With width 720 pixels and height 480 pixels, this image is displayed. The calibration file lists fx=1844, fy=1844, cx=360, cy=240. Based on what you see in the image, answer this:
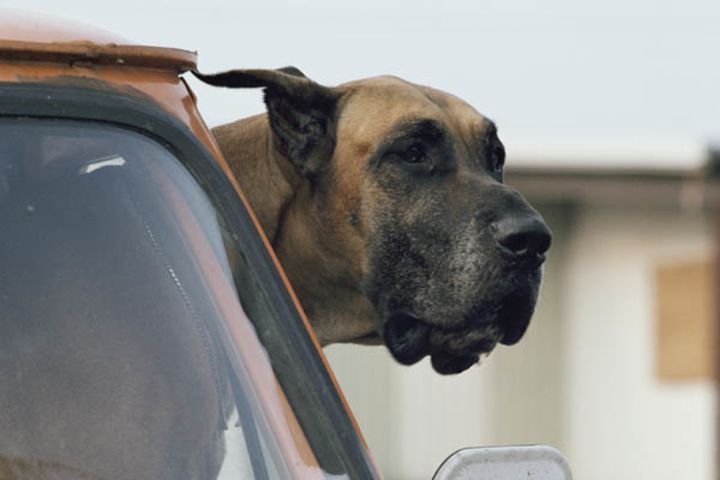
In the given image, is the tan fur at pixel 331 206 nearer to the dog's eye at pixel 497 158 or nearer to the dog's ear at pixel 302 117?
the dog's ear at pixel 302 117

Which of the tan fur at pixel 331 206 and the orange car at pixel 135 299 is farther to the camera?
the tan fur at pixel 331 206

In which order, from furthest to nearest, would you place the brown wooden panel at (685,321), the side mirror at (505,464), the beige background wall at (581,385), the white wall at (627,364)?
the beige background wall at (581,385) < the white wall at (627,364) < the brown wooden panel at (685,321) < the side mirror at (505,464)

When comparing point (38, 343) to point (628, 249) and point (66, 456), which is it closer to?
point (66, 456)

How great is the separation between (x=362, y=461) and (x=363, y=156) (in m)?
1.44

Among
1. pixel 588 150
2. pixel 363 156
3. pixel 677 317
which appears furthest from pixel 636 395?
pixel 363 156

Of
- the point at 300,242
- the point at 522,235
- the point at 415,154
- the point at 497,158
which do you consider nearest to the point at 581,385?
the point at 497,158

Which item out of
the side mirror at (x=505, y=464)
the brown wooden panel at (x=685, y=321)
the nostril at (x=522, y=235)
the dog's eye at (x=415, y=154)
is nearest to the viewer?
the side mirror at (x=505, y=464)

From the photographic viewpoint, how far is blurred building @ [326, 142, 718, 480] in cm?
1612

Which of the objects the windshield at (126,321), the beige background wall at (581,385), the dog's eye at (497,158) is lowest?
the beige background wall at (581,385)

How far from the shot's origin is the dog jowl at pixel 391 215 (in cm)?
330

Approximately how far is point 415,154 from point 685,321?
12905 millimetres

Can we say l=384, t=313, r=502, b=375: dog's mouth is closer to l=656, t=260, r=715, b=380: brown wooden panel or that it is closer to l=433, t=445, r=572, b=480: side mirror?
l=433, t=445, r=572, b=480: side mirror

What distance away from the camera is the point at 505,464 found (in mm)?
2150

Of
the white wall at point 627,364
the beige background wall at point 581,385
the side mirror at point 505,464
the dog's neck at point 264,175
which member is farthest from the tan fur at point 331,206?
the white wall at point 627,364
